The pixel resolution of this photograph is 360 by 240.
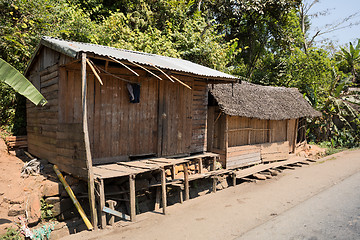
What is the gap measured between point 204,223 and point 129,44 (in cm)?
887

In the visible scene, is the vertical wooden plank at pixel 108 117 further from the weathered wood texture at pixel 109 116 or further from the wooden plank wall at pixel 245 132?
the wooden plank wall at pixel 245 132

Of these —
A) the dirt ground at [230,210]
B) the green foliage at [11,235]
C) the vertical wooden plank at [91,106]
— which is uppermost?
the vertical wooden plank at [91,106]

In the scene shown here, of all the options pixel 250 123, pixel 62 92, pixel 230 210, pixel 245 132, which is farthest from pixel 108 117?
pixel 250 123

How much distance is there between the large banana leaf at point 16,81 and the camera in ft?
14.9

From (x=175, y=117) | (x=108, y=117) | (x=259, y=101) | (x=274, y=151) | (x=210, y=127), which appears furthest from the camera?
(x=274, y=151)

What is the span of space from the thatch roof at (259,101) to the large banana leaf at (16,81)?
6635 millimetres

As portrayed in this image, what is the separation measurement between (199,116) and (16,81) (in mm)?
6065

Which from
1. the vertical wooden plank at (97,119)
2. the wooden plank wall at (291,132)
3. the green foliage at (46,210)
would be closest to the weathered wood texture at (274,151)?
the wooden plank wall at (291,132)

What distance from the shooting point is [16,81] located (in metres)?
4.60

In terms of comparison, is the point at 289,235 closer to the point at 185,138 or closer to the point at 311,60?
the point at 185,138

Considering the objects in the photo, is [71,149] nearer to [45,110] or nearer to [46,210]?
[46,210]

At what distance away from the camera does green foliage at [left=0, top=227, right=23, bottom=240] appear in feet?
15.8

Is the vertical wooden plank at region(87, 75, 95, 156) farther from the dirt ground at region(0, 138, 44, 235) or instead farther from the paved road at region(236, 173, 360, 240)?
the paved road at region(236, 173, 360, 240)

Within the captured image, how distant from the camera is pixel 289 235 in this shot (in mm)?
5402
